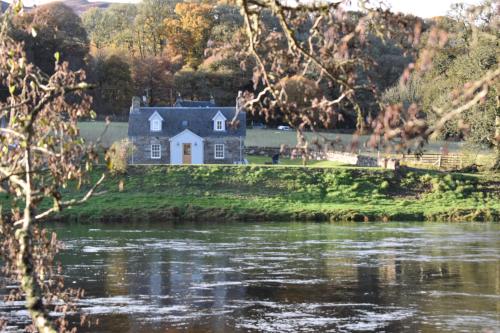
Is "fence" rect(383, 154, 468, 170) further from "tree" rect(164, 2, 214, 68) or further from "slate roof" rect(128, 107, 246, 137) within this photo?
"tree" rect(164, 2, 214, 68)

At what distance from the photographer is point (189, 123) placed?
6525 centimetres

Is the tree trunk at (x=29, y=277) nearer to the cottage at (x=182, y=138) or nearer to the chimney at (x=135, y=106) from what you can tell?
the cottage at (x=182, y=138)

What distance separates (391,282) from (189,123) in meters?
41.1

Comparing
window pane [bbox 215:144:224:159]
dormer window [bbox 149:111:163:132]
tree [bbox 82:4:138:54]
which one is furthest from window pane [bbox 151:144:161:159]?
tree [bbox 82:4:138:54]

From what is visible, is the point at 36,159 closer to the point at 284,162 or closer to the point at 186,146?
the point at 186,146

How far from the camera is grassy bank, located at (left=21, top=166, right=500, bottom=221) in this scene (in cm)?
4712

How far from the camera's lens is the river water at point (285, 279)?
20.2 meters

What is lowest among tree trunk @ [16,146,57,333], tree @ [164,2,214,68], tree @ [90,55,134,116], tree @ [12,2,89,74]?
tree trunk @ [16,146,57,333]

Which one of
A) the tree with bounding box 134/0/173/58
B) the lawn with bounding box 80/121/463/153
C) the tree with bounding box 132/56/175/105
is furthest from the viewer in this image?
the tree with bounding box 134/0/173/58

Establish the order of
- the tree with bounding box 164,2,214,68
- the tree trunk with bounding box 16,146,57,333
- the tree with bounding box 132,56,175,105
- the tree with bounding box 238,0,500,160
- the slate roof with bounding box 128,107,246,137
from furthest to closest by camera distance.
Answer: the tree with bounding box 164,2,214,68
the tree with bounding box 132,56,175,105
the slate roof with bounding box 128,107,246,137
the tree trunk with bounding box 16,146,57,333
the tree with bounding box 238,0,500,160

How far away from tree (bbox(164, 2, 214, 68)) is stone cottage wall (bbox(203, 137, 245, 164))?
110 ft

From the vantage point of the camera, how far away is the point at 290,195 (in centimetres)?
5172

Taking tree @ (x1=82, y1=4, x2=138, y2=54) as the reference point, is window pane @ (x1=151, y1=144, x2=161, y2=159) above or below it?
below

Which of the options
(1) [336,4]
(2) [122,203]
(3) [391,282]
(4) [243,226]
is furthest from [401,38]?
(2) [122,203]
